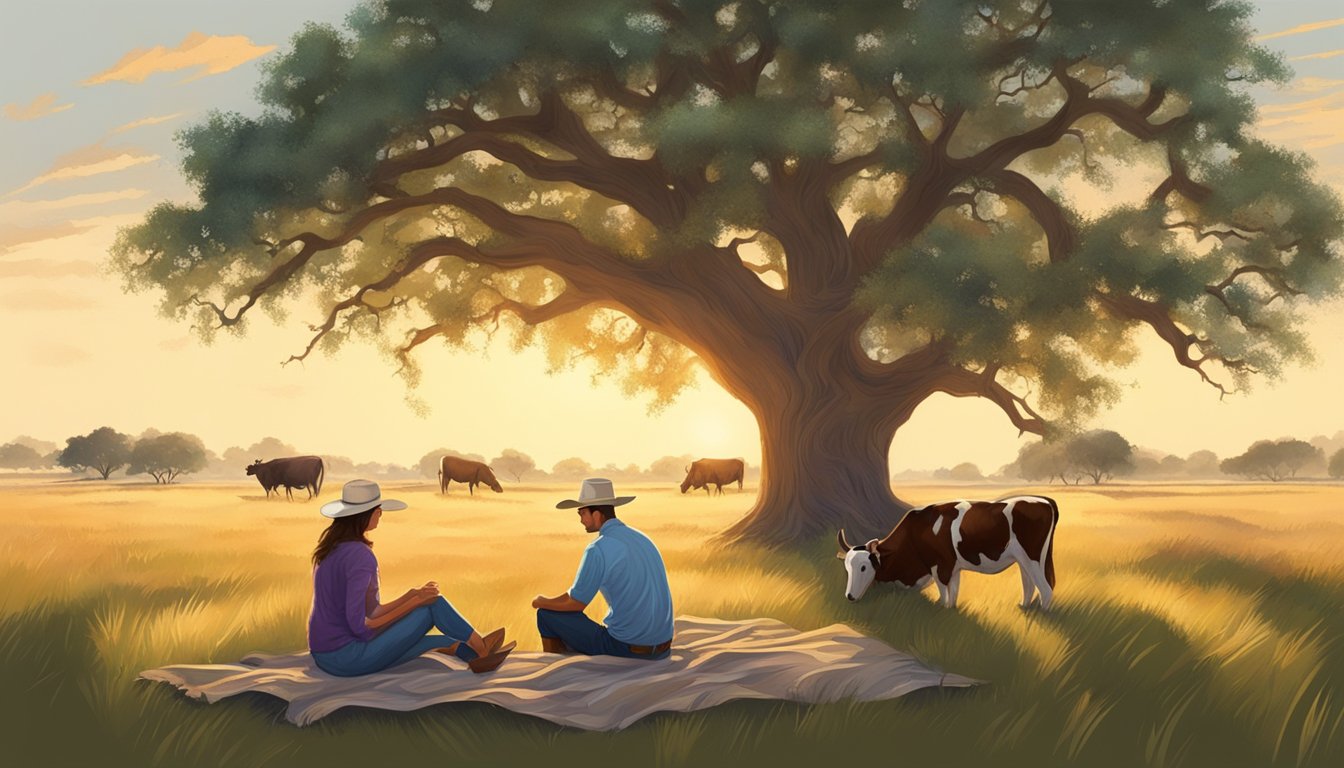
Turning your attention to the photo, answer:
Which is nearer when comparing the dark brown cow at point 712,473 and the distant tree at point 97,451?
the dark brown cow at point 712,473

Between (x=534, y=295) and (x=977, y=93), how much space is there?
9.62 meters

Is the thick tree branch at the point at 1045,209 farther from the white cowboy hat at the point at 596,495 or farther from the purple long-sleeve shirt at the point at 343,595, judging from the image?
the purple long-sleeve shirt at the point at 343,595

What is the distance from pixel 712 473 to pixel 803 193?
718 inches

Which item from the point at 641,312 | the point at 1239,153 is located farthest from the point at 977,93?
the point at 641,312

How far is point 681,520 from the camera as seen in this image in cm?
2380

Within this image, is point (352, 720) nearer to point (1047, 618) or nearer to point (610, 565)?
point (610, 565)

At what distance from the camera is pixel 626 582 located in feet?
27.8

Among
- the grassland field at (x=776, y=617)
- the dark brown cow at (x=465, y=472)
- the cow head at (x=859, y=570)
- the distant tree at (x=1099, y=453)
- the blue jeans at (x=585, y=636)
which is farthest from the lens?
the distant tree at (x=1099, y=453)

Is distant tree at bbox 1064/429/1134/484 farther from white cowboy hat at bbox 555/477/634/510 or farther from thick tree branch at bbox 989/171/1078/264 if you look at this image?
white cowboy hat at bbox 555/477/634/510

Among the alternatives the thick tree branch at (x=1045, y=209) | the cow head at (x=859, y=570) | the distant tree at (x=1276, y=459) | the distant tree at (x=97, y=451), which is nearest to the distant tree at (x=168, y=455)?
the distant tree at (x=97, y=451)

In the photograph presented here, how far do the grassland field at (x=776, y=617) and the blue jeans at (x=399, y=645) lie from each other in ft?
1.53

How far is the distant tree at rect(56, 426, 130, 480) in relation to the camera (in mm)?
52688

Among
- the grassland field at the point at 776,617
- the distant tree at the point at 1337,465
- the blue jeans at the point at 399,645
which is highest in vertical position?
the distant tree at the point at 1337,465

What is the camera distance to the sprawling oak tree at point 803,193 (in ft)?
54.3
